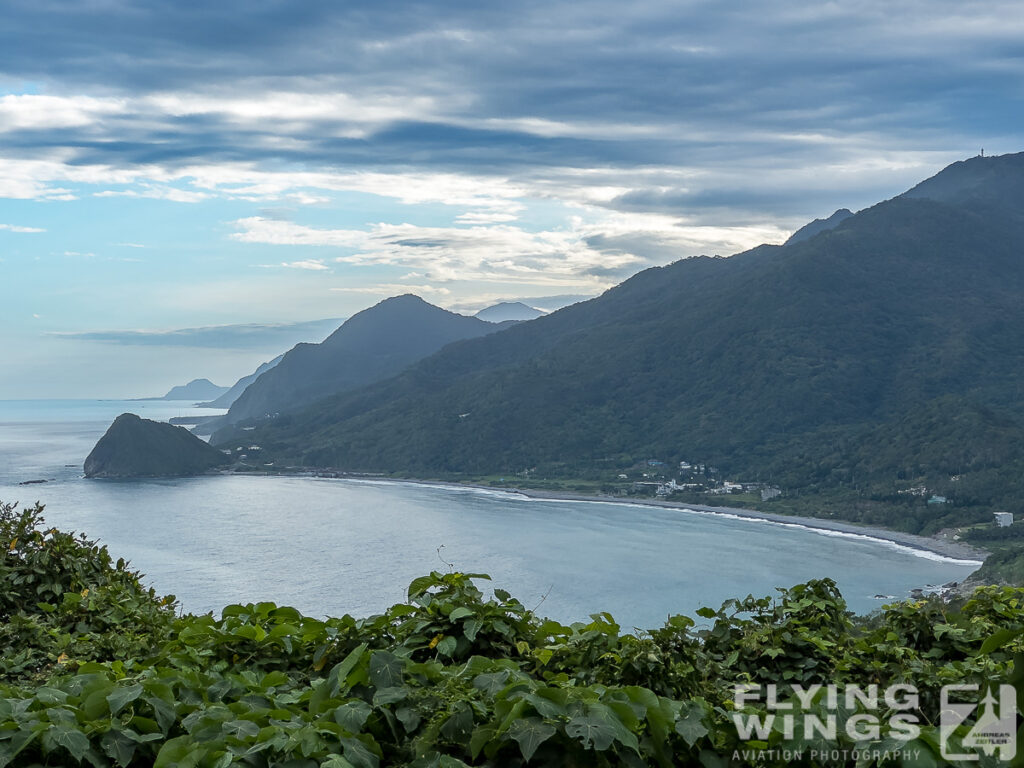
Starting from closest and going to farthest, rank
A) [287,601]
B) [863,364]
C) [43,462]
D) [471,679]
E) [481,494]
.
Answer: [471,679]
[287,601]
[481,494]
[43,462]
[863,364]

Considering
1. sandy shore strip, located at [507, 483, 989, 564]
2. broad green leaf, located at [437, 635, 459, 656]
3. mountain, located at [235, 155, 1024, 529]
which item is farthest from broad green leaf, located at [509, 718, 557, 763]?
mountain, located at [235, 155, 1024, 529]

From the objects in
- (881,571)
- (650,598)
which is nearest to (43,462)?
(650,598)

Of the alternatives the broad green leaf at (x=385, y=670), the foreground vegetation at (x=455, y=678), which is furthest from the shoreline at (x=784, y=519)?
the broad green leaf at (x=385, y=670)

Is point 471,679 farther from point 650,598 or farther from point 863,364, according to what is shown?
point 863,364

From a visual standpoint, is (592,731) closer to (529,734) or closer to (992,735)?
(529,734)

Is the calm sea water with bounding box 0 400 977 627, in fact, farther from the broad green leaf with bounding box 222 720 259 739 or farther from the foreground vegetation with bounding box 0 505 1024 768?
the broad green leaf with bounding box 222 720 259 739

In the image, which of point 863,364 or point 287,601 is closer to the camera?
point 287,601

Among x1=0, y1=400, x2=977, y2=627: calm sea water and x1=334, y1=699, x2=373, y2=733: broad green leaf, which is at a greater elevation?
x1=334, y1=699, x2=373, y2=733: broad green leaf
